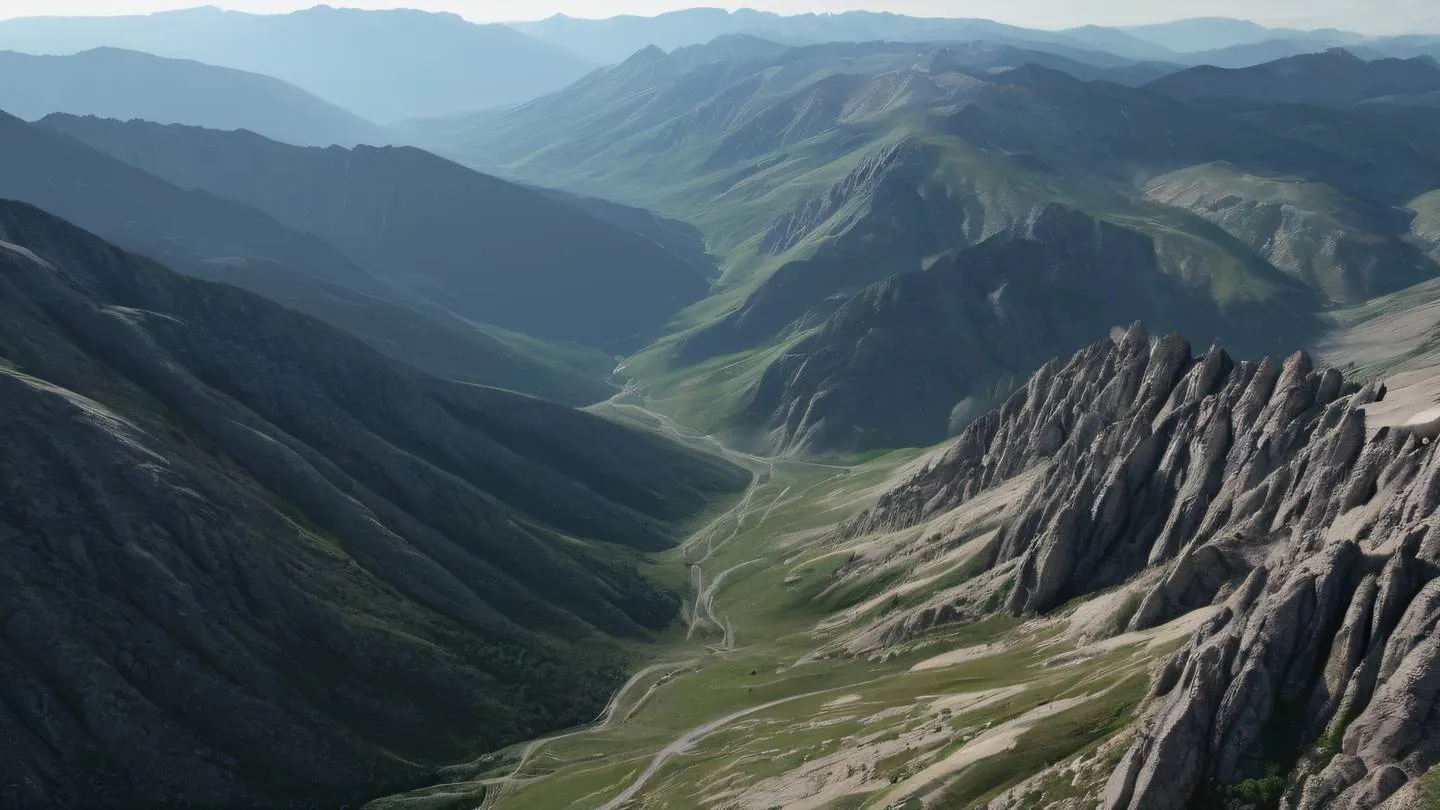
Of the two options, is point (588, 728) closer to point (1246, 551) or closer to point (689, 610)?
point (689, 610)

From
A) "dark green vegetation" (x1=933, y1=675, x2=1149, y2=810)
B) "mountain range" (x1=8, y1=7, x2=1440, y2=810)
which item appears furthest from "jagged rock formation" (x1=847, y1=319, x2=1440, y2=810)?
"dark green vegetation" (x1=933, y1=675, x2=1149, y2=810)

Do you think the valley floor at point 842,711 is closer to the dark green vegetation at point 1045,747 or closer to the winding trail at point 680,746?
the dark green vegetation at point 1045,747

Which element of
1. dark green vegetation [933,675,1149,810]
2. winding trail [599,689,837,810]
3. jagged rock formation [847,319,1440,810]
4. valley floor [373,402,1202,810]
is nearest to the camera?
jagged rock formation [847,319,1440,810]

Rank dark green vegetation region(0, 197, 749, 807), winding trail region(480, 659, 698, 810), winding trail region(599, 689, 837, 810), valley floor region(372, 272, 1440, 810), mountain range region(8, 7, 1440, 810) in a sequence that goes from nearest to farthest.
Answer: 1. mountain range region(8, 7, 1440, 810)
2. valley floor region(372, 272, 1440, 810)
3. winding trail region(599, 689, 837, 810)
4. dark green vegetation region(0, 197, 749, 807)
5. winding trail region(480, 659, 698, 810)

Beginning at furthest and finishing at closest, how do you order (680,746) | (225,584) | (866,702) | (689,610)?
(689,610) → (225,584) → (680,746) → (866,702)

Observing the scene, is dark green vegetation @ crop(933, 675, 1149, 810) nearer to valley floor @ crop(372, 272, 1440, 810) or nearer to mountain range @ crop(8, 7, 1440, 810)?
valley floor @ crop(372, 272, 1440, 810)

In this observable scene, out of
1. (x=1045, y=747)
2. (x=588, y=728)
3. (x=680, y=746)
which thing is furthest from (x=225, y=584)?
(x=1045, y=747)
